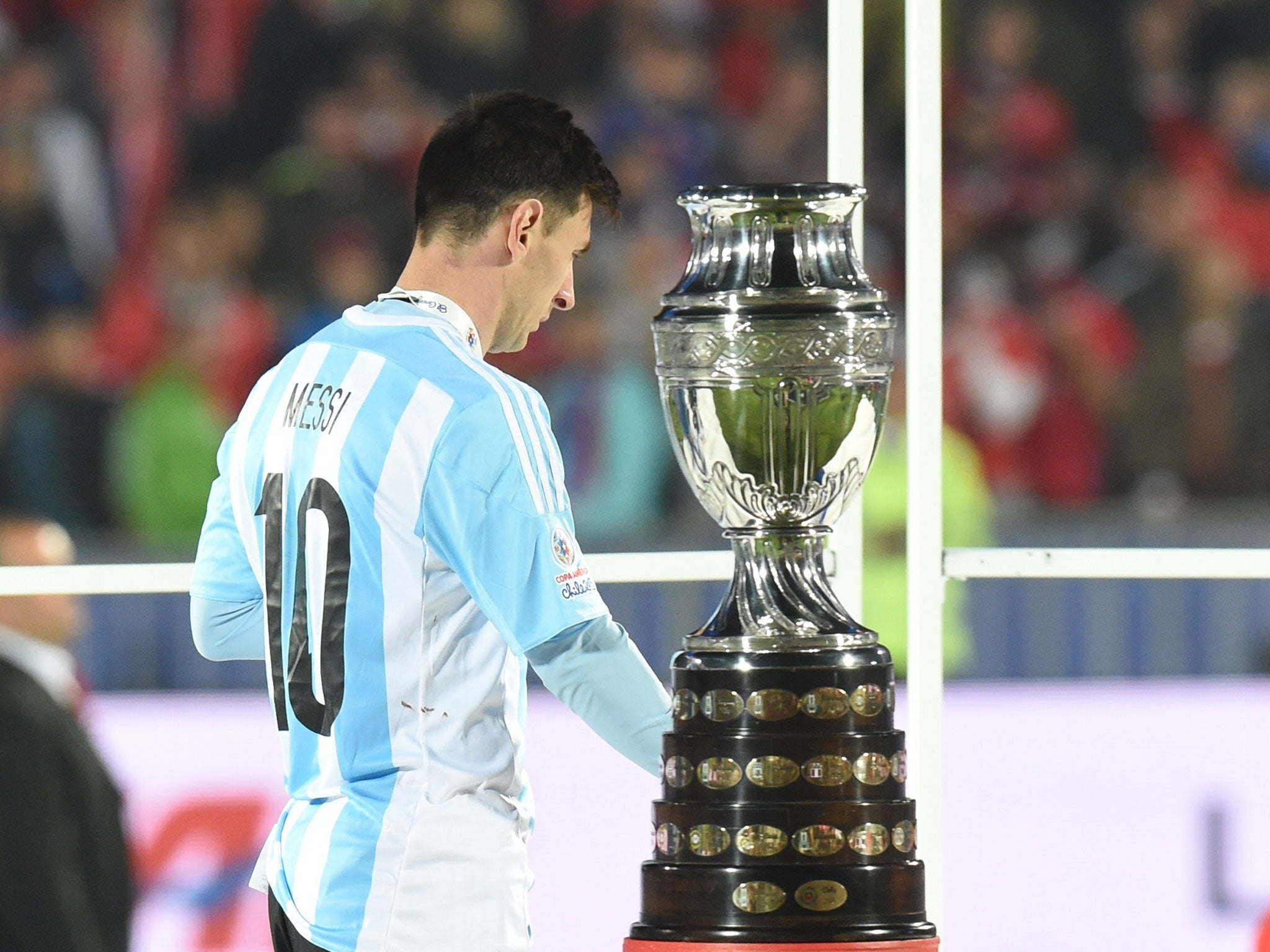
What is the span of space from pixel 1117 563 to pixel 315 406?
40.1 inches

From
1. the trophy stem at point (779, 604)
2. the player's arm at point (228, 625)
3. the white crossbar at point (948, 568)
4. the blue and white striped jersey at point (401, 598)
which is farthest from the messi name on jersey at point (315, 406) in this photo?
the white crossbar at point (948, 568)

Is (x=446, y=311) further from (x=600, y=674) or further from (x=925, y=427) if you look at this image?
(x=925, y=427)

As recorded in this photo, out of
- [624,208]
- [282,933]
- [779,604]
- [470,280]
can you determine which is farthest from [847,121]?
[624,208]

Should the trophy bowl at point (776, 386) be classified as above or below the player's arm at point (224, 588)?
above

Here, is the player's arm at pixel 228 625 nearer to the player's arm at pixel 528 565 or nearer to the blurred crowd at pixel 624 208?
the player's arm at pixel 528 565

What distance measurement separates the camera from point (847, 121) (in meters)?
2.33

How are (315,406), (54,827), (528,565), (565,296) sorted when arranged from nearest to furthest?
(54,827)
(528,565)
(315,406)
(565,296)

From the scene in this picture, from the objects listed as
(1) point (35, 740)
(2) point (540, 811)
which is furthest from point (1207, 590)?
(1) point (35, 740)

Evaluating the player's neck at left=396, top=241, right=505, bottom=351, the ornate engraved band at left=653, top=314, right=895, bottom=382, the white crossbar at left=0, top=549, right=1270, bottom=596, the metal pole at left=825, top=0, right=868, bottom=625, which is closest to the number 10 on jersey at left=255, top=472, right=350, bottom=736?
the player's neck at left=396, top=241, right=505, bottom=351

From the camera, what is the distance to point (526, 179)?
184cm

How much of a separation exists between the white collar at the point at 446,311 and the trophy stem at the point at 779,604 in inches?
11.6

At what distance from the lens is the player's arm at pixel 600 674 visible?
5.62ft

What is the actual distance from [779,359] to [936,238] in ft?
2.17

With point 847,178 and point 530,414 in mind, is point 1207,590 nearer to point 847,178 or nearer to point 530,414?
point 847,178
